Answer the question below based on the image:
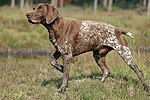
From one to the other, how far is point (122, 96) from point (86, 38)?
1469mm

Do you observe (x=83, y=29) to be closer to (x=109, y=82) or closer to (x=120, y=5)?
(x=109, y=82)

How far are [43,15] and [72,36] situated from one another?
76 centimetres

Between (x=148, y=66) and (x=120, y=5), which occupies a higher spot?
(x=148, y=66)

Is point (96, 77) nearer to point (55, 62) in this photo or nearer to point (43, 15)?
point (55, 62)

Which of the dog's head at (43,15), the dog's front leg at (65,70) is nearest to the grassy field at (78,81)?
the dog's front leg at (65,70)

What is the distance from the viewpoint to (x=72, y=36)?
8570mm

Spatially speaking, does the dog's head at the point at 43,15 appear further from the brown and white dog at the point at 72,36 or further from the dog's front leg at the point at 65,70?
the dog's front leg at the point at 65,70

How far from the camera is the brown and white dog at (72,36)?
27.2 ft

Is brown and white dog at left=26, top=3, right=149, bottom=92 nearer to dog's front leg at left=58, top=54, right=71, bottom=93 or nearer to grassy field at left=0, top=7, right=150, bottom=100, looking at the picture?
dog's front leg at left=58, top=54, right=71, bottom=93

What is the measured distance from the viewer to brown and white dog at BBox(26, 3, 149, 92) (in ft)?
27.2

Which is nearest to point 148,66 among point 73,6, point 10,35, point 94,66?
point 94,66

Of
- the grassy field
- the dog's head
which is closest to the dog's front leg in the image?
the grassy field

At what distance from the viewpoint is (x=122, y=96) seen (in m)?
8.09

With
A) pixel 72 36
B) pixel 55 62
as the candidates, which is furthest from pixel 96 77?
pixel 72 36
